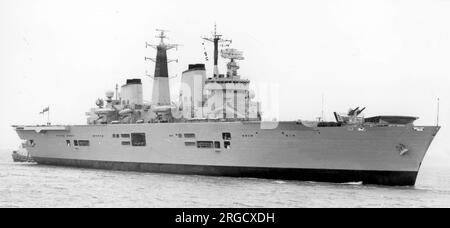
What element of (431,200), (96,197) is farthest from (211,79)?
(431,200)

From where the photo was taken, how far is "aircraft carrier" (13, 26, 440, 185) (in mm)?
22203

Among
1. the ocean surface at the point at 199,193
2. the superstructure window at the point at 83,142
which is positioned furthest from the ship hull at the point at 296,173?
the superstructure window at the point at 83,142

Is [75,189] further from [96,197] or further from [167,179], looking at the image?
[167,179]

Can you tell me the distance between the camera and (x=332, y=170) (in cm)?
2309

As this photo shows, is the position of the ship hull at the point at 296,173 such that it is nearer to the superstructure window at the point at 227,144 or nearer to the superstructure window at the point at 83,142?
the superstructure window at the point at 227,144

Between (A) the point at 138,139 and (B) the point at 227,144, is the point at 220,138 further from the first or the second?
Answer: (A) the point at 138,139

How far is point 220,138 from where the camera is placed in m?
25.4

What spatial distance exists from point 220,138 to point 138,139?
5.80 m

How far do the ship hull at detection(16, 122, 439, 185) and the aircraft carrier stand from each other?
0.04 metres

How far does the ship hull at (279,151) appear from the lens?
2198 centimetres

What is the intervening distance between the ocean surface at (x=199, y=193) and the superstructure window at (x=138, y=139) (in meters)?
Result: 3.48

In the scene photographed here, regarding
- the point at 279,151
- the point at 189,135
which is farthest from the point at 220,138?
the point at 279,151

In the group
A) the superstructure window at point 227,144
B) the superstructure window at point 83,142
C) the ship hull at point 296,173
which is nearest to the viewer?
the ship hull at point 296,173
